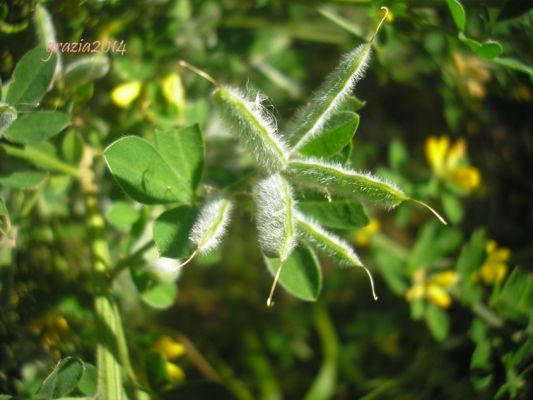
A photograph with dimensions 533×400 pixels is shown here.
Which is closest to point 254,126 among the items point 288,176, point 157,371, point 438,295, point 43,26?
point 288,176

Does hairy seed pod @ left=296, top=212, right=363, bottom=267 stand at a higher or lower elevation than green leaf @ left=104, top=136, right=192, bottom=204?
lower

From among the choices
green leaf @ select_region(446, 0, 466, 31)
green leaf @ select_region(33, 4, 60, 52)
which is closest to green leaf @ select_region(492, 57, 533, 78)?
green leaf @ select_region(446, 0, 466, 31)

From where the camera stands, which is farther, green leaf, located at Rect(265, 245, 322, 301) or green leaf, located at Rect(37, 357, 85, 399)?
green leaf, located at Rect(265, 245, 322, 301)

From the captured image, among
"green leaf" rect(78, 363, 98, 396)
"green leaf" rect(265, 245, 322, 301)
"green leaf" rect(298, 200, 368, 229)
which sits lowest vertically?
"green leaf" rect(78, 363, 98, 396)

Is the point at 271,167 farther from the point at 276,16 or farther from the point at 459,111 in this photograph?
the point at 459,111

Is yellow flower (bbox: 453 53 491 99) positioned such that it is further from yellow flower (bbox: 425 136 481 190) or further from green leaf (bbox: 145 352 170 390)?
green leaf (bbox: 145 352 170 390)

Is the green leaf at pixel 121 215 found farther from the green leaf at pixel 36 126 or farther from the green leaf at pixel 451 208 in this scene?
the green leaf at pixel 451 208

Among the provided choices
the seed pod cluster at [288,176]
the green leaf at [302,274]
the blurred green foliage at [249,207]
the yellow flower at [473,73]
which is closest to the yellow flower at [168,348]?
the blurred green foliage at [249,207]
